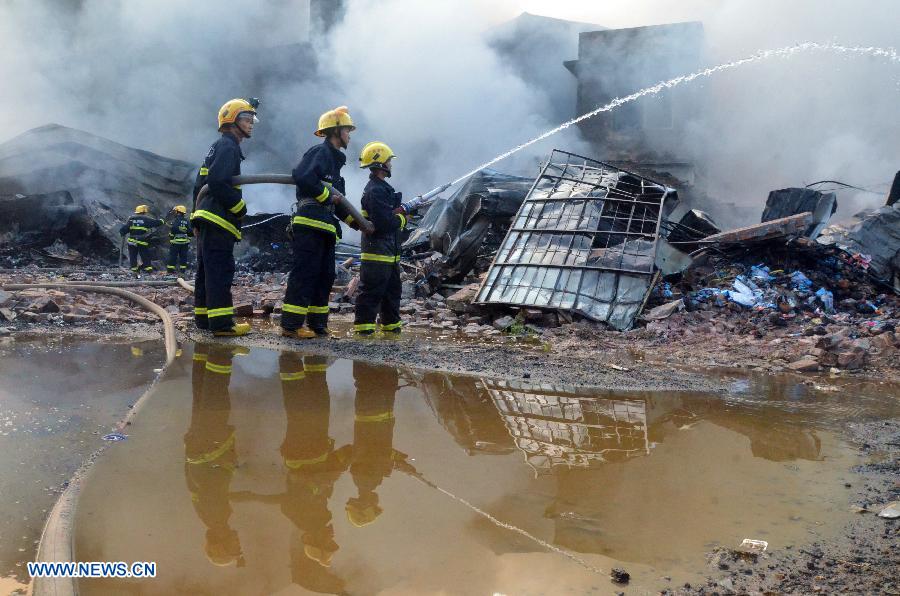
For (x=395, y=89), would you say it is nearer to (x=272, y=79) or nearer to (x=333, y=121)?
(x=272, y=79)

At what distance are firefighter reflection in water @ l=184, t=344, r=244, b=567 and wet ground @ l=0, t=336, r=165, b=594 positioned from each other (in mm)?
366

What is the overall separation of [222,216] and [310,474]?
3410 mm

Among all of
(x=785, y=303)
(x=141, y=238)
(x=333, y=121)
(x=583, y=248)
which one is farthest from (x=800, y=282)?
(x=141, y=238)

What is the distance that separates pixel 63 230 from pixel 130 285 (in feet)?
22.2

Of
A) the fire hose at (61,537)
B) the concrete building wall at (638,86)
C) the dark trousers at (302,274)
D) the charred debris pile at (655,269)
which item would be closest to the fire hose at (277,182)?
the dark trousers at (302,274)

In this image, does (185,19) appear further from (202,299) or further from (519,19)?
(202,299)

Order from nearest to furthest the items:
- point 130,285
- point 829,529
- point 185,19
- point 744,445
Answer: point 829,529, point 744,445, point 130,285, point 185,19

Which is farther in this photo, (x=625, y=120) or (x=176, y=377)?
(x=625, y=120)

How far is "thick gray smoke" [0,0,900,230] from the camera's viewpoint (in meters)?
18.7

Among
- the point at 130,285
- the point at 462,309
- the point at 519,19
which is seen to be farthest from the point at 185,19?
the point at 462,309

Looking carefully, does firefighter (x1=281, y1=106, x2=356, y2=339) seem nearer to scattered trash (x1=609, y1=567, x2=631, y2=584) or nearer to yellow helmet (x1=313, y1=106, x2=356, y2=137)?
yellow helmet (x1=313, y1=106, x2=356, y2=137)

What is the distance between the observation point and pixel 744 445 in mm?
3186

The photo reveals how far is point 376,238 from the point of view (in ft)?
20.5

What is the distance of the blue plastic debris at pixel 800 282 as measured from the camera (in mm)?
7723
